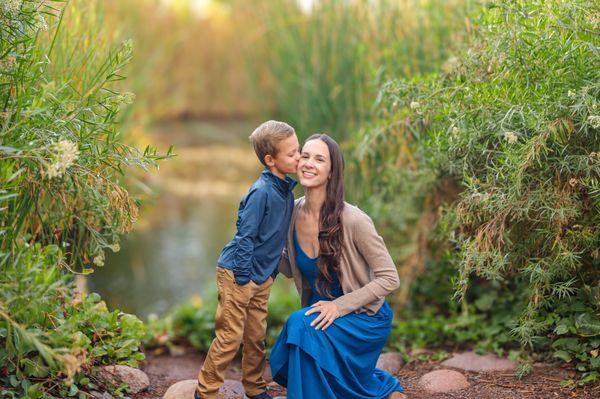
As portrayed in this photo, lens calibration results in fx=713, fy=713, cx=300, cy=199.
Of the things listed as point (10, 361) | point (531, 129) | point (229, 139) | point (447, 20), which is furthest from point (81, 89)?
point (229, 139)

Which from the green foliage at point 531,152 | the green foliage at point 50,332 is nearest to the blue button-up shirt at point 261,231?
the green foliage at point 50,332

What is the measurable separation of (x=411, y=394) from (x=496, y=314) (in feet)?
3.58

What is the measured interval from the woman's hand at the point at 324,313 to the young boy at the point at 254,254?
0.78ft

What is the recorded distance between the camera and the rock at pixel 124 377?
10.7 feet

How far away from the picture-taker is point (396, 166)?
4.59 m

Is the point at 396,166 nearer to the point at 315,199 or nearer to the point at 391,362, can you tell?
the point at 391,362

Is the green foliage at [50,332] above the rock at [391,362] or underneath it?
above

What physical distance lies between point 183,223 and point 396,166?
5.77m

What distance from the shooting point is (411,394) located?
3.47 meters

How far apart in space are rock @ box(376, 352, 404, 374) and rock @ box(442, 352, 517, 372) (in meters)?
0.25

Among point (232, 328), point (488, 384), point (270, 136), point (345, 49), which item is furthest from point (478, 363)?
point (345, 49)

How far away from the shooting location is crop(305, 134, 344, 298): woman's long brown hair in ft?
10.2

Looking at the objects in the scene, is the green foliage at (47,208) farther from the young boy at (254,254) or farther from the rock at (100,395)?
the young boy at (254,254)

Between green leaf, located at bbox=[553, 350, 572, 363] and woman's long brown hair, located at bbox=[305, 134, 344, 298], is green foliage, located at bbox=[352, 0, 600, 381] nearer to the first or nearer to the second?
green leaf, located at bbox=[553, 350, 572, 363]
